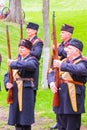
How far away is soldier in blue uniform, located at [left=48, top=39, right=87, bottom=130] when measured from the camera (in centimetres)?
755

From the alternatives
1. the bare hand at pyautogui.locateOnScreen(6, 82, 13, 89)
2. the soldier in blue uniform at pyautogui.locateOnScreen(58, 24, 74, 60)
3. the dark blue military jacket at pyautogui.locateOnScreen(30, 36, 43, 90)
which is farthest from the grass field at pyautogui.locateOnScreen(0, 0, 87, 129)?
the bare hand at pyautogui.locateOnScreen(6, 82, 13, 89)

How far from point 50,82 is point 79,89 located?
1.57 ft

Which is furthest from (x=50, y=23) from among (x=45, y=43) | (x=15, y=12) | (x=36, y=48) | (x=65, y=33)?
(x=65, y=33)

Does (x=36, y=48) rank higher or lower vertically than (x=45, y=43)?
lower

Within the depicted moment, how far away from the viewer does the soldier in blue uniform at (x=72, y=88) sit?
7547mm

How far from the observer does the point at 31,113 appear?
27.6ft

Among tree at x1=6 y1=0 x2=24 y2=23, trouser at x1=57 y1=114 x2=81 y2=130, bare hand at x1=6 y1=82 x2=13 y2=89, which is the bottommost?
trouser at x1=57 y1=114 x2=81 y2=130

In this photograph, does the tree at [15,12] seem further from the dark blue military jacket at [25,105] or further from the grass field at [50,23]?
the dark blue military jacket at [25,105]

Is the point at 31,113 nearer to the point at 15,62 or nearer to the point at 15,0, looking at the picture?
the point at 15,62

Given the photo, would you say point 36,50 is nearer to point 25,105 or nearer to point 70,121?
point 25,105

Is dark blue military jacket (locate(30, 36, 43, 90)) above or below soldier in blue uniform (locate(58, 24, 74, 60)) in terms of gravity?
below

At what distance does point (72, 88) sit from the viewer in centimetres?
769

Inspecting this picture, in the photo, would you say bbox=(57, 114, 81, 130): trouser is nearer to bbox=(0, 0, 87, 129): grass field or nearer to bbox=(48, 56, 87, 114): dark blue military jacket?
bbox=(48, 56, 87, 114): dark blue military jacket

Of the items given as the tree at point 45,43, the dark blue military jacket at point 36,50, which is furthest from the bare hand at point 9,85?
the tree at point 45,43
